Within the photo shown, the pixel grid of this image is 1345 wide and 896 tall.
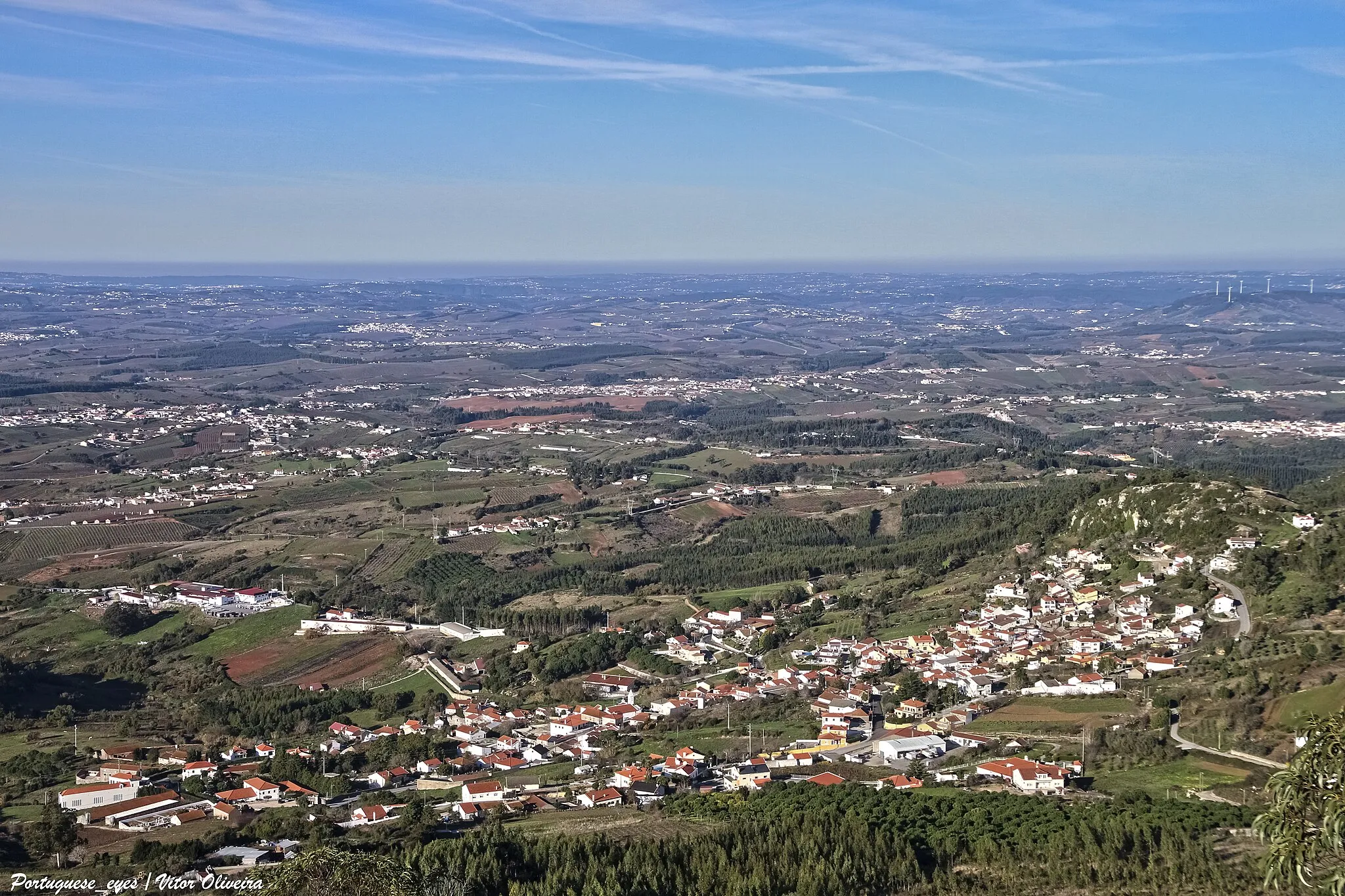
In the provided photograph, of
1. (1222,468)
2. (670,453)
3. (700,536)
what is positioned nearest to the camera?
Result: (700,536)

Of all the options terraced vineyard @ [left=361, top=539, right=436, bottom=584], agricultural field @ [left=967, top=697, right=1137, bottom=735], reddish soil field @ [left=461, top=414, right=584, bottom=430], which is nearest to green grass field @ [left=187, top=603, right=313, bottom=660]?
terraced vineyard @ [left=361, top=539, right=436, bottom=584]

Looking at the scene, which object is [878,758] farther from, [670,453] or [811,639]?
[670,453]

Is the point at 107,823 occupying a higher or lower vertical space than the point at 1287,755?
lower

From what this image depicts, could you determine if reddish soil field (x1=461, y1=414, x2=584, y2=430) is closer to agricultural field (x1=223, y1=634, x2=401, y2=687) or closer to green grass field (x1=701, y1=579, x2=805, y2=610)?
green grass field (x1=701, y1=579, x2=805, y2=610)

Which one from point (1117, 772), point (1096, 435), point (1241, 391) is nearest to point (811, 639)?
point (1117, 772)

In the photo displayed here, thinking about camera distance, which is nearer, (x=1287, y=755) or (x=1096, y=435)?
(x=1287, y=755)

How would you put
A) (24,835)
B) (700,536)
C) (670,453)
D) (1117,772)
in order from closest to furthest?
(24,835) < (1117,772) < (700,536) < (670,453)
